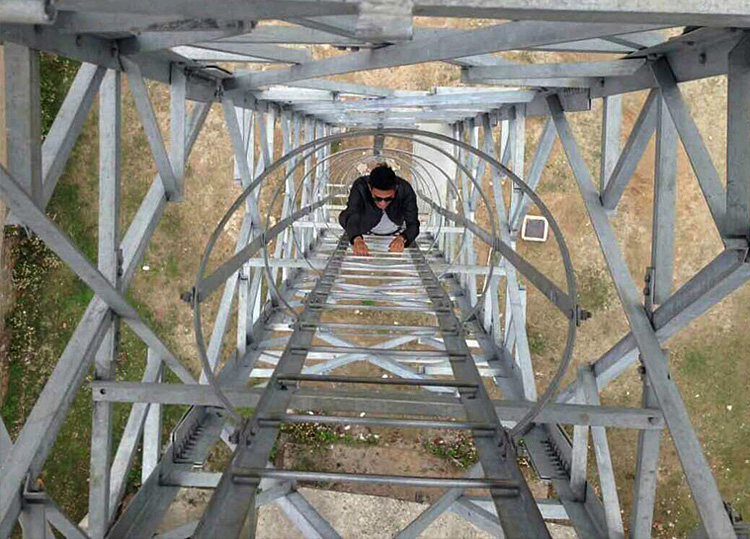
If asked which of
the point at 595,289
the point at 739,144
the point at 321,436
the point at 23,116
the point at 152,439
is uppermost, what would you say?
the point at 739,144

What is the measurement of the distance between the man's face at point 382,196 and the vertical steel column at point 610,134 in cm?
228

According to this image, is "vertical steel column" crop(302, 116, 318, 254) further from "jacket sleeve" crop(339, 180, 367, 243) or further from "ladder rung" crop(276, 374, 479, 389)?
"ladder rung" crop(276, 374, 479, 389)

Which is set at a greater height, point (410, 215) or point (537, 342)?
point (410, 215)

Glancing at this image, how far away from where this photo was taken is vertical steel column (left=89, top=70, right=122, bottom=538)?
388 cm

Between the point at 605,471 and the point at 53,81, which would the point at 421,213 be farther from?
the point at 605,471

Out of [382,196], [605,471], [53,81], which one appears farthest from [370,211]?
[53,81]

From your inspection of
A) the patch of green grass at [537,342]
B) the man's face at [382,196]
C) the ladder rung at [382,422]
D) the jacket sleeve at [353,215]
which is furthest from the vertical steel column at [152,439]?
the patch of green grass at [537,342]

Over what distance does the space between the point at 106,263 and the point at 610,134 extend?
3.78 m

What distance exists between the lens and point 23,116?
3.01m

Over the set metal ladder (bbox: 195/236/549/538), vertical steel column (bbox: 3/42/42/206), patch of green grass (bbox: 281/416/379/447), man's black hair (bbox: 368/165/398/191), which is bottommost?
patch of green grass (bbox: 281/416/379/447)

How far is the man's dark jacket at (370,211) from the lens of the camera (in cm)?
744

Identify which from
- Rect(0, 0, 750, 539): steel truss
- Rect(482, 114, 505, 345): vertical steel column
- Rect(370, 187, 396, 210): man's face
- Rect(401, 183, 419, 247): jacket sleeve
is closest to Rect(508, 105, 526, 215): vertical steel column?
Rect(482, 114, 505, 345): vertical steel column

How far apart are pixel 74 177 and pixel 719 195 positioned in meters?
13.5

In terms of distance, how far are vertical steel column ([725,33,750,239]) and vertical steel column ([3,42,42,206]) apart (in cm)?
328
